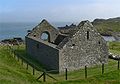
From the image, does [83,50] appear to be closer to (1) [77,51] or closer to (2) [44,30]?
(1) [77,51]

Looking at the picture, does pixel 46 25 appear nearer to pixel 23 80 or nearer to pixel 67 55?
pixel 67 55

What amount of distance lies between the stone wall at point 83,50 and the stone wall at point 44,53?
123 centimetres

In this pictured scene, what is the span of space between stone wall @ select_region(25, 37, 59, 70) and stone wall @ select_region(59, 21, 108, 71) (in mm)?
1230

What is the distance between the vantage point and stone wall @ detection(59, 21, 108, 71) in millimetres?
36562

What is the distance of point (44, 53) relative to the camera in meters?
40.8

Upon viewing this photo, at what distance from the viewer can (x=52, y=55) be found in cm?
3741

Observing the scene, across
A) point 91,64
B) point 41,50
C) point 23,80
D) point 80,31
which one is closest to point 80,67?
point 91,64

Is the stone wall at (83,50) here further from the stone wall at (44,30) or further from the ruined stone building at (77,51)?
the stone wall at (44,30)

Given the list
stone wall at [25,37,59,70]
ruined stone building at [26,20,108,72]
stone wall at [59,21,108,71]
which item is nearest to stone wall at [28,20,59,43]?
stone wall at [25,37,59,70]

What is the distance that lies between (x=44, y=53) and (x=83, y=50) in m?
5.82

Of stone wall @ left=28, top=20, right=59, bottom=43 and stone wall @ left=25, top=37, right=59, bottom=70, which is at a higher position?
stone wall @ left=28, top=20, right=59, bottom=43

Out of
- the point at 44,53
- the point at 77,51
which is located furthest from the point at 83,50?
the point at 44,53

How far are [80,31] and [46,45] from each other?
522 centimetres

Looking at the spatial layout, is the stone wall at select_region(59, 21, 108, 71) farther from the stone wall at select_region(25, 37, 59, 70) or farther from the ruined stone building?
the stone wall at select_region(25, 37, 59, 70)
